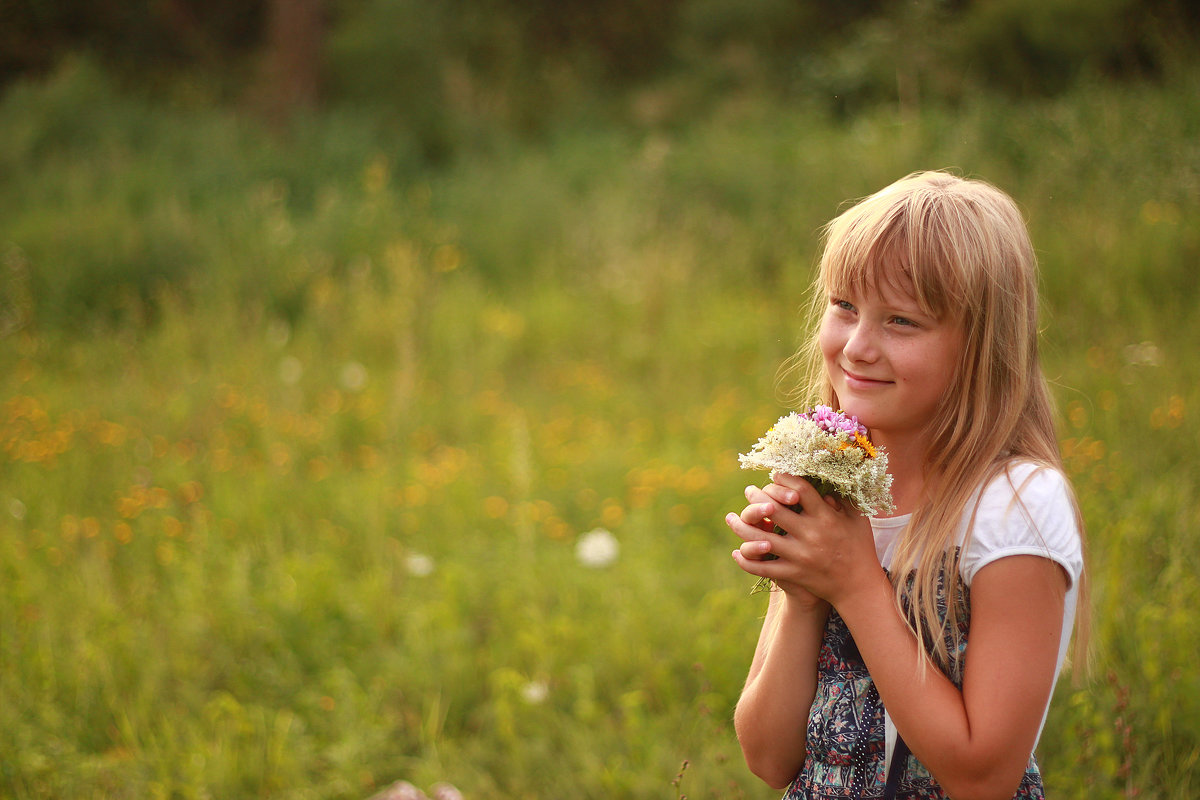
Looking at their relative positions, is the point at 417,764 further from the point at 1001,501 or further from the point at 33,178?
the point at 33,178

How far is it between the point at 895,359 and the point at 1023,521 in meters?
0.25

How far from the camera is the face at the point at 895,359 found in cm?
115

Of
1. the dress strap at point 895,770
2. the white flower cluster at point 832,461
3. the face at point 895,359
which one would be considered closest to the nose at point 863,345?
the face at point 895,359

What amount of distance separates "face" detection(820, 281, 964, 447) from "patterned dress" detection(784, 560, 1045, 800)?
225 mm

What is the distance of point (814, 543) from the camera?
3.52 ft

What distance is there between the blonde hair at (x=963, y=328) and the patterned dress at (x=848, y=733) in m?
0.05

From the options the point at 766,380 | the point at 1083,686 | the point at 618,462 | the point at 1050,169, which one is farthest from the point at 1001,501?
the point at 1050,169

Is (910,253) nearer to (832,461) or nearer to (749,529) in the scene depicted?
(832,461)

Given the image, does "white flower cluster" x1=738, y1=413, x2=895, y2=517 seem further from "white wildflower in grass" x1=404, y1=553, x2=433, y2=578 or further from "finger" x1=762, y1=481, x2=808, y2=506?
"white wildflower in grass" x1=404, y1=553, x2=433, y2=578

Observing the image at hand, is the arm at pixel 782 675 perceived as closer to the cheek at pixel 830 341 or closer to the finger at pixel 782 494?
the finger at pixel 782 494

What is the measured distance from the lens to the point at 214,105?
451 inches

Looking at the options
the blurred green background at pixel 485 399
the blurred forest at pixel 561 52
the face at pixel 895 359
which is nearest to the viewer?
the face at pixel 895 359

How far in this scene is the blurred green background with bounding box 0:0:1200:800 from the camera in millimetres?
2441

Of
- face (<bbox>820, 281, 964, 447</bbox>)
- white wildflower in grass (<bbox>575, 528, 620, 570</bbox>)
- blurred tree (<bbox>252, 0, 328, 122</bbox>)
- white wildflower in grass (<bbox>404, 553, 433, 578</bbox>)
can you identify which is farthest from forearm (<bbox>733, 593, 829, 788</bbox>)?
blurred tree (<bbox>252, 0, 328, 122</bbox>)
